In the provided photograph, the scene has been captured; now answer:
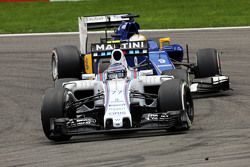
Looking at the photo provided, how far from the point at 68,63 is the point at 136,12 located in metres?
11.8

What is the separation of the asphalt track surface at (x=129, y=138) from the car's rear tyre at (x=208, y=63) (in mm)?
485

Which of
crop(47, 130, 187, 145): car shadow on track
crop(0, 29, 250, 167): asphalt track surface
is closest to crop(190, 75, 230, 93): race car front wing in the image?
crop(0, 29, 250, 167): asphalt track surface

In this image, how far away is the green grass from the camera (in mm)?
25125

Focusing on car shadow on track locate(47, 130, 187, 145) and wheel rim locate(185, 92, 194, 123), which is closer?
car shadow on track locate(47, 130, 187, 145)

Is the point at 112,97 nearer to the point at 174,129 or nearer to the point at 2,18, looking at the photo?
the point at 174,129

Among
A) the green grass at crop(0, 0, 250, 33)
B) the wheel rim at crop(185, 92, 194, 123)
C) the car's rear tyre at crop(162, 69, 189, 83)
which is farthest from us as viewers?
the green grass at crop(0, 0, 250, 33)

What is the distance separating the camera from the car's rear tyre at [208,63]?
618 inches

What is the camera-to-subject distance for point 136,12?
1084 inches

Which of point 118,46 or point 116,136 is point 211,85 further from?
point 116,136

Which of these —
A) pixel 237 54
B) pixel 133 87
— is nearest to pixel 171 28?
pixel 237 54

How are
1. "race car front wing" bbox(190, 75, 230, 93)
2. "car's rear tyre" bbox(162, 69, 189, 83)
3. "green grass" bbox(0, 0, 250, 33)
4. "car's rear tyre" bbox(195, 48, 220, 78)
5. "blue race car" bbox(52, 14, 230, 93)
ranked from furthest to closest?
"green grass" bbox(0, 0, 250, 33) → "car's rear tyre" bbox(195, 48, 220, 78) → "race car front wing" bbox(190, 75, 230, 93) → "blue race car" bbox(52, 14, 230, 93) → "car's rear tyre" bbox(162, 69, 189, 83)

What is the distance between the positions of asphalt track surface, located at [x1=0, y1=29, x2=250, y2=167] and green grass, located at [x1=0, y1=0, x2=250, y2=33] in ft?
18.6

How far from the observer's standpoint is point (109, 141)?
452 inches

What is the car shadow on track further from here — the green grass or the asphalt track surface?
the green grass
